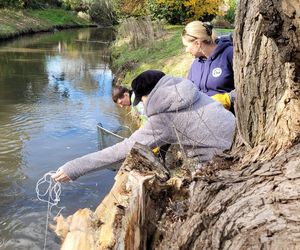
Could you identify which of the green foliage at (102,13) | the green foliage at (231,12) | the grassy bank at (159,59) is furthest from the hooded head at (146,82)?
the green foliage at (102,13)

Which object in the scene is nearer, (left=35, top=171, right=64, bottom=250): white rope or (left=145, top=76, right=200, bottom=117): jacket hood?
(left=145, top=76, right=200, bottom=117): jacket hood

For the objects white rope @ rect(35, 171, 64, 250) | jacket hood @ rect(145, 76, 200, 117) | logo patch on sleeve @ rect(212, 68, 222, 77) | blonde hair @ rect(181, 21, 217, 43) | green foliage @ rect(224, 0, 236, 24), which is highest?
blonde hair @ rect(181, 21, 217, 43)

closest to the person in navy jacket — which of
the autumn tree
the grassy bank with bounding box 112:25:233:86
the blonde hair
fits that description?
the blonde hair

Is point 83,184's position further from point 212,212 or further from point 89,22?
point 89,22

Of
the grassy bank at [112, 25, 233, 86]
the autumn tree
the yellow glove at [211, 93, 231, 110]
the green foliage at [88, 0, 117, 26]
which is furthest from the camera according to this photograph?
the green foliage at [88, 0, 117, 26]

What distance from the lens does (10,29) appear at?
2934 centimetres

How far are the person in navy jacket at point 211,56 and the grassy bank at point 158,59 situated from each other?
5996mm

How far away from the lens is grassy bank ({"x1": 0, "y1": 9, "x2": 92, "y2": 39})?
99.7 ft

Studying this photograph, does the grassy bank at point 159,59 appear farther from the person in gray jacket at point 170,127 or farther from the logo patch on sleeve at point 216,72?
the person in gray jacket at point 170,127

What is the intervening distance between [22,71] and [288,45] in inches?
613

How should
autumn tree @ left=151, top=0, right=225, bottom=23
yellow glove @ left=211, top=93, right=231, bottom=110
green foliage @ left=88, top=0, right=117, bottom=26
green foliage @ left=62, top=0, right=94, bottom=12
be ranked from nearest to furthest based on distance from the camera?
1. yellow glove @ left=211, top=93, right=231, bottom=110
2. autumn tree @ left=151, top=0, right=225, bottom=23
3. green foliage @ left=88, top=0, right=117, bottom=26
4. green foliage @ left=62, top=0, right=94, bottom=12

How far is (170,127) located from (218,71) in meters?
1.27

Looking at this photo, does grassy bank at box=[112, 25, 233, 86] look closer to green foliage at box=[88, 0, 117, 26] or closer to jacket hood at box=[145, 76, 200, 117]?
jacket hood at box=[145, 76, 200, 117]

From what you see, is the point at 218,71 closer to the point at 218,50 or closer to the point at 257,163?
the point at 218,50
